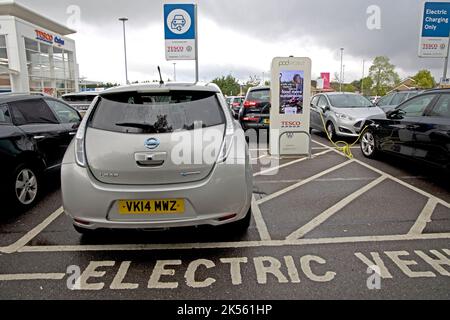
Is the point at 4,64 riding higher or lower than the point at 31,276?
higher

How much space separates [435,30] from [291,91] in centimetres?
697

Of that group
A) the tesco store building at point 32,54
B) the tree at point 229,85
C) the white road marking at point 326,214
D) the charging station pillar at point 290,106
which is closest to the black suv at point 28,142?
the white road marking at point 326,214

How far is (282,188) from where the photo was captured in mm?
5340

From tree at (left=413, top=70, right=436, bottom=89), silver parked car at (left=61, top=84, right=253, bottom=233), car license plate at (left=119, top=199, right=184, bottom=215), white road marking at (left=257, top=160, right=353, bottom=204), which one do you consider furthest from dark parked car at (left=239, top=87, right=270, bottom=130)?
tree at (left=413, top=70, right=436, bottom=89)

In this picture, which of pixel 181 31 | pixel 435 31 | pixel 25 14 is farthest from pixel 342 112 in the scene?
pixel 25 14

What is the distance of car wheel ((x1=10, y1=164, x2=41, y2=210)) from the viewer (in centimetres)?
415

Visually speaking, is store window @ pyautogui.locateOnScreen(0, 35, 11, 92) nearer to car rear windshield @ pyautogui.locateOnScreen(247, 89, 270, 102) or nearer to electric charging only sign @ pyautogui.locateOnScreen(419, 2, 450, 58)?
car rear windshield @ pyautogui.locateOnScreen(247, 89, 270, 102)

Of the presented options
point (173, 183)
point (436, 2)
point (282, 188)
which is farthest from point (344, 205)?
point (436, 2)

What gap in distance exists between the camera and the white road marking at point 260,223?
3.59 meters

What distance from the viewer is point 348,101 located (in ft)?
34.5

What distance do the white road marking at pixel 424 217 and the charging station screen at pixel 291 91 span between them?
12.3 ft

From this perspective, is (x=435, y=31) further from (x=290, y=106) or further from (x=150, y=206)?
(x=150, y=206)

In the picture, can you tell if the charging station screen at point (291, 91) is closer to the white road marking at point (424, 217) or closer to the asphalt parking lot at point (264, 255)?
the asphalt parking lot at point (264, 255)
